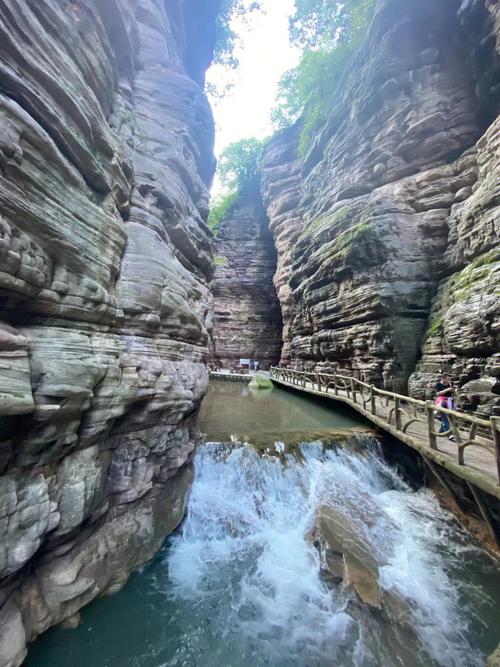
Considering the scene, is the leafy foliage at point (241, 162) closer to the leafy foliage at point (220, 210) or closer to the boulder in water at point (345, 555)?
the leafy foliage at point (220, 210)

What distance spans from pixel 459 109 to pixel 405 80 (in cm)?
393

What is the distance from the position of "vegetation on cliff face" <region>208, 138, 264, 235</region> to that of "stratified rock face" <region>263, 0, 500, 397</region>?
786 inches

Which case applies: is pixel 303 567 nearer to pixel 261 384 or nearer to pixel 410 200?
pixel 410 200

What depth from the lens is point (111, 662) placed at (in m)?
3.79

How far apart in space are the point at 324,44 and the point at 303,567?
116ft

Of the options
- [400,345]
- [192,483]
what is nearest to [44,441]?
[192,483]

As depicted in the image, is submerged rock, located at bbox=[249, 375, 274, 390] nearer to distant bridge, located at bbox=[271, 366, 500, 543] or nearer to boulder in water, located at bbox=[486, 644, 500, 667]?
distant bridge, located at bbox=[271, 366, 500, 543]

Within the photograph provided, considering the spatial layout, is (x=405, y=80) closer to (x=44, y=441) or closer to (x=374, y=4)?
(x=374, y=4)

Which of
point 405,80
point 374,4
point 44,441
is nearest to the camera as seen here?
point 44,441

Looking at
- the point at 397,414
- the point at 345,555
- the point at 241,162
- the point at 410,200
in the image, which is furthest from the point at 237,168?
the point at 345,555

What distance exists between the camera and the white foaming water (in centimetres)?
411

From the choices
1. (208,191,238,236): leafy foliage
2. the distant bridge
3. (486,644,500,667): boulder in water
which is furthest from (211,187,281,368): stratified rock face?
(486,644,500,667): boulder in water

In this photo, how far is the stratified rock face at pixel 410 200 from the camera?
11.0 m

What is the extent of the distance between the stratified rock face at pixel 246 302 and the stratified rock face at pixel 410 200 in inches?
546
